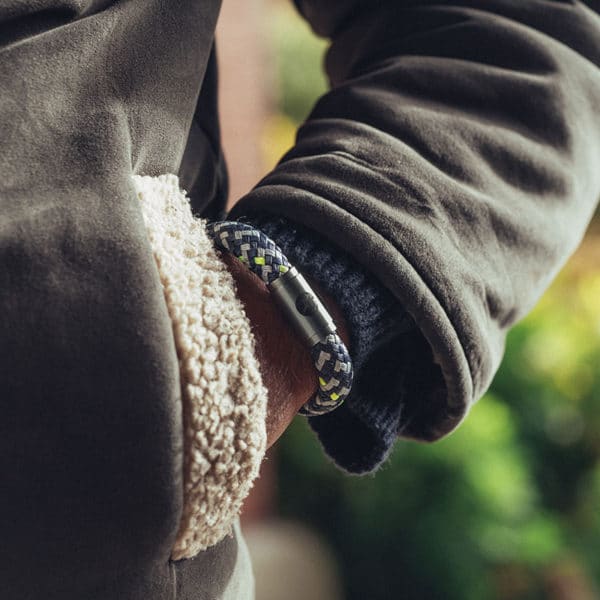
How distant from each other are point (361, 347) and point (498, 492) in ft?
5.38

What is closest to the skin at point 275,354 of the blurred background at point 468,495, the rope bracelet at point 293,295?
the rope bracelet at point 293,295

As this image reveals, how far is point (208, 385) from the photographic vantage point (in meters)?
0.51

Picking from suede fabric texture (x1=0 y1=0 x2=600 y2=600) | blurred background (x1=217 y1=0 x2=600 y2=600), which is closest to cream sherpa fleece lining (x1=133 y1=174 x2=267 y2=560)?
suede fabric texture (x1=0 y1=0 x2=600 y2=600)

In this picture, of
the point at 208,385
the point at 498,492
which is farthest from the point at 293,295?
the point at 498,492

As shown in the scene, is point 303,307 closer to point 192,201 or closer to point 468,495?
point 192,201

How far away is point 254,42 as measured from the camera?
9.73 feet

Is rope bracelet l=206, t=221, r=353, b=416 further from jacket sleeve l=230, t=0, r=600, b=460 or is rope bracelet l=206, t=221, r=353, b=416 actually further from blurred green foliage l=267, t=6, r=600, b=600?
blurred green foliage l=267, t=6, r=600, b=600

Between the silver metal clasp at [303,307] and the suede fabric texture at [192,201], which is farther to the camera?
the silver metal clasp at [303,307]

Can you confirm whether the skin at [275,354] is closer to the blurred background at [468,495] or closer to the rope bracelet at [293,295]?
the rope bracelet at [293,295]

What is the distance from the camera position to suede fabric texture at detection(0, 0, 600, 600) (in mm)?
477

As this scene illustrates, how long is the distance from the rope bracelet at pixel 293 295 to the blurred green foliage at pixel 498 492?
1666mm

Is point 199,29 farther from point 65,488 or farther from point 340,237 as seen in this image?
point 65,488

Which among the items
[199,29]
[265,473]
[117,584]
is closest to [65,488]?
[117,584]

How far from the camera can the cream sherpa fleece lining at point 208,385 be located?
1.67 ft
